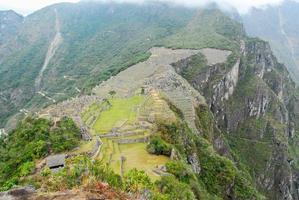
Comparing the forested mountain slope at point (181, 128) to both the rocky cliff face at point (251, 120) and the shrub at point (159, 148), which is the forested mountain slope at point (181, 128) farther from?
the rocky cliff face at point (251, 120)

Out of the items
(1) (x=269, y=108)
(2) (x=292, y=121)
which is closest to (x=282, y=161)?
(1) (x=269, y=108)

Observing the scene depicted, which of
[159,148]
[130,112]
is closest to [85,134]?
[159,148]

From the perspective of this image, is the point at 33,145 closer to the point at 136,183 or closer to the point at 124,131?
the point at 124,131

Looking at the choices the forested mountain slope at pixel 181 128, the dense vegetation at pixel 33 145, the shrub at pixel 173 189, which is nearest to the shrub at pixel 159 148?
the forested mountain slope at pixel 181 128

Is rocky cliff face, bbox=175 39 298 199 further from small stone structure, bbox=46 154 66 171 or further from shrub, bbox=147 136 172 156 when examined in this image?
small stone structure, bbox=46 154 66 171

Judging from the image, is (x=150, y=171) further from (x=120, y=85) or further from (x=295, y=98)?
(x=295, y=98)

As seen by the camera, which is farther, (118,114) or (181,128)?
(118,114)

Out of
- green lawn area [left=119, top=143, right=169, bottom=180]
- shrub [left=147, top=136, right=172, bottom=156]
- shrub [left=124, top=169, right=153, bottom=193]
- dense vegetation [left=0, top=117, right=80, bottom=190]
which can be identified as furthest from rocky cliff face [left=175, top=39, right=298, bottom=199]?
shrub [left=124, top=169, right=153, bottom=193]
